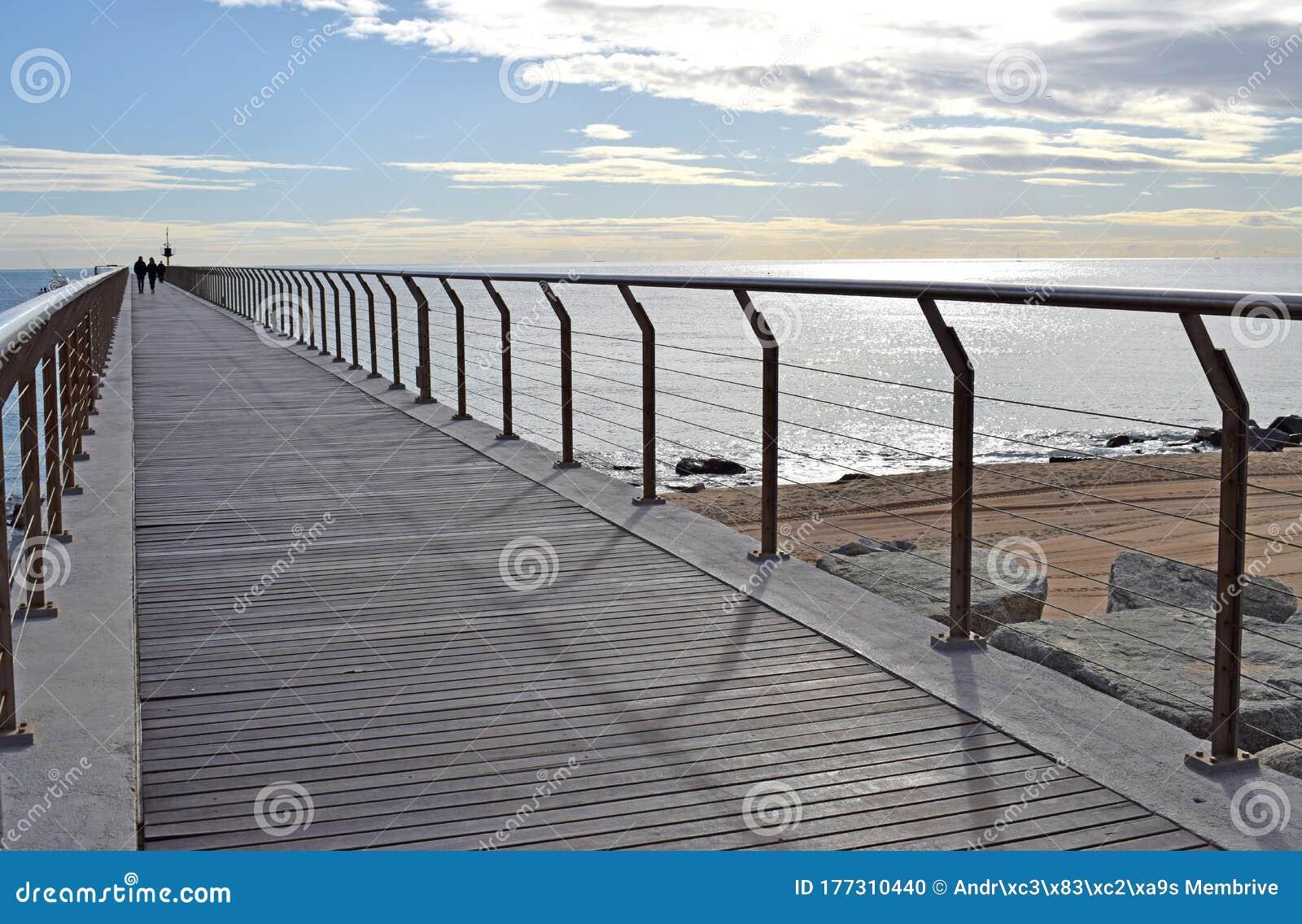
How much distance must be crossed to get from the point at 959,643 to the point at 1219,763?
3.27 feet

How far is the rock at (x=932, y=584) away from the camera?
5309mm

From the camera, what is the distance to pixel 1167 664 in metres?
4.25

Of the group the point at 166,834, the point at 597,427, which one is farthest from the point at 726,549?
the point at 597,427

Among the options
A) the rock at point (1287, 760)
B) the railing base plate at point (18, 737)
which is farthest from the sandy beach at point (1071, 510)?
the railing base plate at point (18, 737)

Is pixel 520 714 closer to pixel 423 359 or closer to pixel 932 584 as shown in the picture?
pixel 932 584

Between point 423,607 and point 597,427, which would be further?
point 597,427

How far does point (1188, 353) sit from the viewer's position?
57188 mm

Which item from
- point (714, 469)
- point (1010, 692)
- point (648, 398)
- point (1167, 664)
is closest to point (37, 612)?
point (648, 398)

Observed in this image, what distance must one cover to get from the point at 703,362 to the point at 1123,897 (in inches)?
2078

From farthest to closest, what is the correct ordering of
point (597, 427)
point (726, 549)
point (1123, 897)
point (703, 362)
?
point (703, 362) < point (597, 427) < point (726, 549) < point (1123, 897)

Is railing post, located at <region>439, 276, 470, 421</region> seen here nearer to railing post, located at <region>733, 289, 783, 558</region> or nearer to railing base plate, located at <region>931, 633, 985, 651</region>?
railing post, located at <region>733, 289, 783, 558</region>

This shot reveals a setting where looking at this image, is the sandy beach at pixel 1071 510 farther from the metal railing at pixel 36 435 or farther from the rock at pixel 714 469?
the metal railing at pixel 36 435

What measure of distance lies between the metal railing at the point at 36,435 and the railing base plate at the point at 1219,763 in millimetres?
2561

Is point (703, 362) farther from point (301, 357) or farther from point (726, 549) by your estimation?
point (726, 549)
